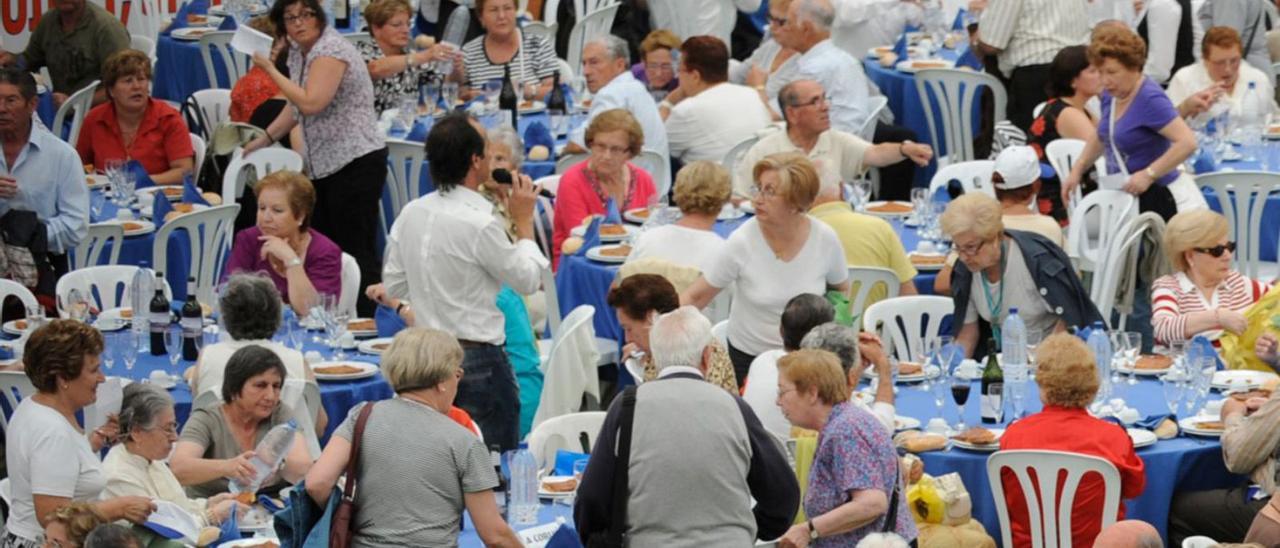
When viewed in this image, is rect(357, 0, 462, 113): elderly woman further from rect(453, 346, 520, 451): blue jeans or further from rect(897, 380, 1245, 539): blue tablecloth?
rect(897, 380, 1245, 539): blue tablecloth

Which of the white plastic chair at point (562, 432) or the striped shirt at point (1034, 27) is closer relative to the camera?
the white plastic chair at point (562, 432)

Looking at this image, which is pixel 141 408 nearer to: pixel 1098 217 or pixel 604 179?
pixel 604 179

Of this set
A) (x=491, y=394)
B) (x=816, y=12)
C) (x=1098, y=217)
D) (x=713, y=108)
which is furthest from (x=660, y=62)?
(x=491, y=394)

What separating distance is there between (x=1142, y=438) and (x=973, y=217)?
3.83 ft

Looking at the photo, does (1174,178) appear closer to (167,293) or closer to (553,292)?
(553,292)

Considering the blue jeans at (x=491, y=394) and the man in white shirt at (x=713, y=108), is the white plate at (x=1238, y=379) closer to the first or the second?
the blue jeans at (x=491, y=394)

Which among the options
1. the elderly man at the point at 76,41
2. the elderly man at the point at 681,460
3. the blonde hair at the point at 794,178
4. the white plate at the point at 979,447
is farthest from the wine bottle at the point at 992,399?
the elderly man at the point at 76,41

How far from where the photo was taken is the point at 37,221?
9758 millimetres

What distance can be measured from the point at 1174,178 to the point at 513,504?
14.4 feet

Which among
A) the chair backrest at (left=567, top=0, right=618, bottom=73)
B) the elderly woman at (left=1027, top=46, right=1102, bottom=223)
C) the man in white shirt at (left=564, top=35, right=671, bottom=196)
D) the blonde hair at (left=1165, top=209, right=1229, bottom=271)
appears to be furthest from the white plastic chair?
the chair backrest at (left=567, top=0, right=618, bottom=73)

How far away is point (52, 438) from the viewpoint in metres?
7.04

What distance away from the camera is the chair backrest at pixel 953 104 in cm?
1301

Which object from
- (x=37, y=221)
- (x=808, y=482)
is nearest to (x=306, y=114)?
(x=37, y=221)

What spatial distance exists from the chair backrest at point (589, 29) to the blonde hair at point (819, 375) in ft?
26.9
